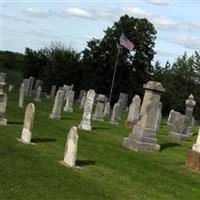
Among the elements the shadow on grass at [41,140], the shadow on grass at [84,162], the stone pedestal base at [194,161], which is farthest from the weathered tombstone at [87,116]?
the shadow on grass at [84,162]

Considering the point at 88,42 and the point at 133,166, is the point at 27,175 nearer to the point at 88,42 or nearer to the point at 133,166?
the point at 133,166

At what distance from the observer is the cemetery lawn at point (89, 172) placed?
410 inches

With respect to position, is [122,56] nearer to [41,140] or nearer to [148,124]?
[148,124]

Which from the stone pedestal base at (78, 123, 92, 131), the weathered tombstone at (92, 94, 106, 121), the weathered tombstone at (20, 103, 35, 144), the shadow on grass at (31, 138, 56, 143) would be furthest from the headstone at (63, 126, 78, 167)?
the weathered tombstone at (92, 94, 106, 121)

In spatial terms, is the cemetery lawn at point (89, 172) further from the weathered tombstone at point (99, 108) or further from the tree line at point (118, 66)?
the tree line at point (118, 66)

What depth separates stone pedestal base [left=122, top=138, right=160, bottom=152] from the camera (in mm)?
18406

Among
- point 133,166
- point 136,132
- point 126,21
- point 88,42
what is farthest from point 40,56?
point 133,166

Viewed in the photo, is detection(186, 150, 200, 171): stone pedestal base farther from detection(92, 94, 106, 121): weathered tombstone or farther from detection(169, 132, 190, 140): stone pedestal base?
detection(92, 94, 106, 121): weathered tombstone

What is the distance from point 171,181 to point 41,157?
3.30 meters

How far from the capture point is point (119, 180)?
12.3 meters

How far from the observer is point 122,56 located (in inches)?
2237

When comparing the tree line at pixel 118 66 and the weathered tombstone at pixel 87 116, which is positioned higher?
the tree line at pixel 118 66

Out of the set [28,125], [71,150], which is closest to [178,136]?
[28,125]

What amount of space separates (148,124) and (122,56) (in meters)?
38.3
